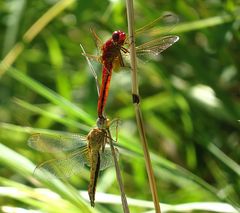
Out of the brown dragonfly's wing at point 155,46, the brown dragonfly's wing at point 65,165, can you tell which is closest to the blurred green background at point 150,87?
the brown dragonfly's wing at point 65,165

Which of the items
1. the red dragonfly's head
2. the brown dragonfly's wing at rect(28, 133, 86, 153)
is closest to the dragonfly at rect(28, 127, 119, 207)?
the brown dragonfly's wing at rect(28, 133, 86, 153)

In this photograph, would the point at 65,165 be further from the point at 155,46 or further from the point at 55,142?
the point at 155,46

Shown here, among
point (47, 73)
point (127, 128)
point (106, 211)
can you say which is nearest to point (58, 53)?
point (47, 73)

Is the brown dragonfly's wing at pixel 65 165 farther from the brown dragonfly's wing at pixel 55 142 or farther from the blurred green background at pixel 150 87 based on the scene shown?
the blurred green background at pixel 150 87

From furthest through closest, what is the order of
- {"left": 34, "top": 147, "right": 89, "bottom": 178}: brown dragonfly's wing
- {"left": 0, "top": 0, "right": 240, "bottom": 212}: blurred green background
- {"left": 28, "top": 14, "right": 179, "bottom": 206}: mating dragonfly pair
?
{"left": 0, "top": 0, "right": 240, "bottom": 212}: blurred green background < {"left": 34, "top": 147, "right": 89, "bottom": 178}: brown dragonfly's wing < {"left": 28, "top": 14, "right": 179, "bottom": 206}: mating dragonfly pair

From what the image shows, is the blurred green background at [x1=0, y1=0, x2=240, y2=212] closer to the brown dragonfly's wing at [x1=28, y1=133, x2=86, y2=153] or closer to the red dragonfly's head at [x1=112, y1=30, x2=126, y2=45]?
the brown dragonfly's wing at [x1=28, y1=133, x2=86, y2=153]

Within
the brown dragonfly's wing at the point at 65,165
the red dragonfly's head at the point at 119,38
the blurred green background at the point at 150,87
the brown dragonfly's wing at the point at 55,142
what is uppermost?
the blurred green background at the point at 150,87

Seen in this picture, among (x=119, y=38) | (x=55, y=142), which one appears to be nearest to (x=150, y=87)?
(x=55, y=142)

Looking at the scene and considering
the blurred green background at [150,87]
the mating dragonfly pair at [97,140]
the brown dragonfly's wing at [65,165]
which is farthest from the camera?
the blurred green background at [150,87]
